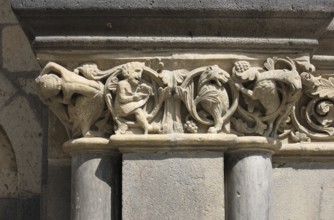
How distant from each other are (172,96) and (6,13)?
1.09 metres

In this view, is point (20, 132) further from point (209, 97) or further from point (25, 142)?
point (209, 97)

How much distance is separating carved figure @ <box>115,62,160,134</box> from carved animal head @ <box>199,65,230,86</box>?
0.16 m

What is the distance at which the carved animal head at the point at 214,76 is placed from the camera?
2.62 meters

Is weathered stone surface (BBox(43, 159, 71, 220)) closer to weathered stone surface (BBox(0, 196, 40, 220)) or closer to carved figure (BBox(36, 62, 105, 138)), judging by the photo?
carved figure (BBox(36, 62, 105, 138))

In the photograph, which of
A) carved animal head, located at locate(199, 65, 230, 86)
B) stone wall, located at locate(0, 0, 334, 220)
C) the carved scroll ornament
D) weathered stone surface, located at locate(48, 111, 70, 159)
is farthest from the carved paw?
stone wall, located at locate(0, 0, 334, 220)

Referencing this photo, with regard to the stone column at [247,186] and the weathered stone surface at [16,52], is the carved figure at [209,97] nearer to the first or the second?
the stone column at [247,186]

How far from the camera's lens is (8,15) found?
347cm

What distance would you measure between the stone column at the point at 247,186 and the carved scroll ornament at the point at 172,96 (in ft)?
0.25

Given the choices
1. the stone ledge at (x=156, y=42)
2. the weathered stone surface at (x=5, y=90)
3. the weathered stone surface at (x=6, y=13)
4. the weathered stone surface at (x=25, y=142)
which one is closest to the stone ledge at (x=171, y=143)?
the stone ledge at (x=156, y=42)

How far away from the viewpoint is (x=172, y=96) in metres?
2.64

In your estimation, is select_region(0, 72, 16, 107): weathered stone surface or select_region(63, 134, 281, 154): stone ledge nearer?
select_region(63, 134, 281, 154): stone ledge

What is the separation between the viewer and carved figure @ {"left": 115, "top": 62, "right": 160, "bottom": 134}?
2.61 meters

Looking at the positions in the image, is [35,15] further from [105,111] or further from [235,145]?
[235,145]

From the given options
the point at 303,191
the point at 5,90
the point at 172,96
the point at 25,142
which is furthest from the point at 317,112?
the point at 5,90
